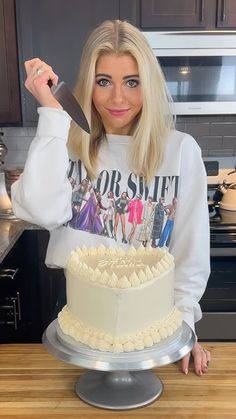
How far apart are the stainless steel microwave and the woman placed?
3.48ft

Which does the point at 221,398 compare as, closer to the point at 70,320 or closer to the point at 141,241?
the point at 70,320

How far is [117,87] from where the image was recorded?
1.21 metres

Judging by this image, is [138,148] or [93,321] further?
[138,148]

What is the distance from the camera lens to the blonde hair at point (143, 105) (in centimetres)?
121

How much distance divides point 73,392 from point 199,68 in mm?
1829

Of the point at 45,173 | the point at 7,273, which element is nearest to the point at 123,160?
the point at 45,173

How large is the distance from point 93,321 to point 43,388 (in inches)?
9.0

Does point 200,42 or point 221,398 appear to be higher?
point 200,42

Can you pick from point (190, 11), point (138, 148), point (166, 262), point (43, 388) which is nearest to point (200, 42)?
point (190, 11)

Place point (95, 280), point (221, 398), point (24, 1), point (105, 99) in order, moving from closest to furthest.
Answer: point (95, 280) < point (221, 398) < point (105, 99) < point (24, 1)

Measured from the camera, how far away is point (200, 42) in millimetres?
2309

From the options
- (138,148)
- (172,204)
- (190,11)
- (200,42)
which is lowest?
(172,204)

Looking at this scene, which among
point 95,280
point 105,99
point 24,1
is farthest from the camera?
point 24,1

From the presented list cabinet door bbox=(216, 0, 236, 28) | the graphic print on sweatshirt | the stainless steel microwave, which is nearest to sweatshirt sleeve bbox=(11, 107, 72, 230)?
the graphic print on sweatshirt
